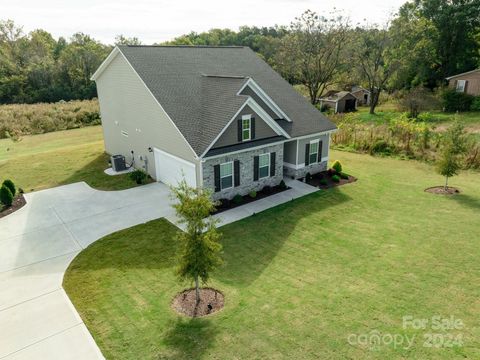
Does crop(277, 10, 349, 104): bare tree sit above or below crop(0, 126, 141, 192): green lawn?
above

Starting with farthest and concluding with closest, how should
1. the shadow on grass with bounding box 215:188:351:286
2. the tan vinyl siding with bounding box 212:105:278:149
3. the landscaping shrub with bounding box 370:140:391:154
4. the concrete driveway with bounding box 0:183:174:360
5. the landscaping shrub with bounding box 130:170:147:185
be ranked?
1. the landscaping shrub with bounding box 370:140:391:154
2. the landscaping shrub with bounding box 130:170:147:185
3. the tan vinyl siding with bounding box 212:105:278:149
4. the shadow on grass with bounding box 215:188:351:286
5. the concrete driveway with bounding box 0:183:174:360

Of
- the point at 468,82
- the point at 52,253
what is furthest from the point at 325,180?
the point at 468,82

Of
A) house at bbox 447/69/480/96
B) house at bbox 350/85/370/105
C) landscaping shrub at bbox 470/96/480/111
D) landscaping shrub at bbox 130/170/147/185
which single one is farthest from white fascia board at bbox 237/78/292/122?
house at bbox 350/85/370/105

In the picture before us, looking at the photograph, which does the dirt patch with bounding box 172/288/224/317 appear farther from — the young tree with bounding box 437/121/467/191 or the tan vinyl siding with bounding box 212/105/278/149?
the young tree with bounding box 437/121/467/191

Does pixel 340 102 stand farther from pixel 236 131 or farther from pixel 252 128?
pixel 236 131

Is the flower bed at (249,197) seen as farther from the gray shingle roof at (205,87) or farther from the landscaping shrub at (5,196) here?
the landscaping shrub at (5,196)
